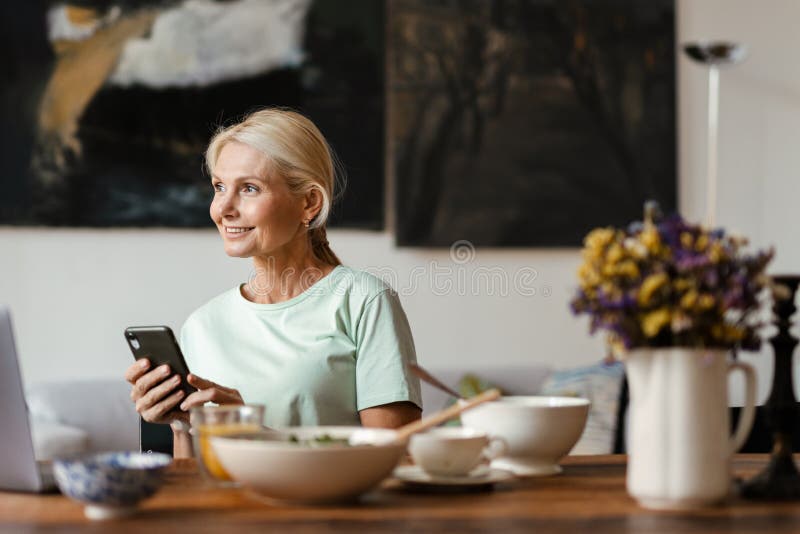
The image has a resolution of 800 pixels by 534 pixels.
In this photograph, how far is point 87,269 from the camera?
377cm

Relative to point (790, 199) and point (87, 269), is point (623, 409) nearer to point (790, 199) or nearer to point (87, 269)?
point (790, 199)

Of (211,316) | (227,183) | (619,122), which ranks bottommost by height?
(211,316)

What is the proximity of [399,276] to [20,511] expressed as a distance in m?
2.80

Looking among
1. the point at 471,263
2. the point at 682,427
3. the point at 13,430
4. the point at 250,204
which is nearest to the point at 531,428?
the point at 682,427

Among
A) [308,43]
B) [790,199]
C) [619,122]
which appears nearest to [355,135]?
[308,43]

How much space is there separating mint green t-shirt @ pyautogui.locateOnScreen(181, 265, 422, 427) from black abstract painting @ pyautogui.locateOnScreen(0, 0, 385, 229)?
181cm

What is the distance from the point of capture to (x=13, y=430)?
4.27 feet

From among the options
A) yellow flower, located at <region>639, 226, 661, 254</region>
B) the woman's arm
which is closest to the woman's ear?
the woman's arm

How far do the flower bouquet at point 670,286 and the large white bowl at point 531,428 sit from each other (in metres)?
0.26

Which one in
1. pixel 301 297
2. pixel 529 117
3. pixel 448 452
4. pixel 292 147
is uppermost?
pixel 529 117

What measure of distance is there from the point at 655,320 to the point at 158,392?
97 cm

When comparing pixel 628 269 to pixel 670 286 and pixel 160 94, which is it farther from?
pixel 160 94

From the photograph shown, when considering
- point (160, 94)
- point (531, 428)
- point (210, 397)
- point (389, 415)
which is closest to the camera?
point (531, 428)

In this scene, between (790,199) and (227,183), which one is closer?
(227,183)
